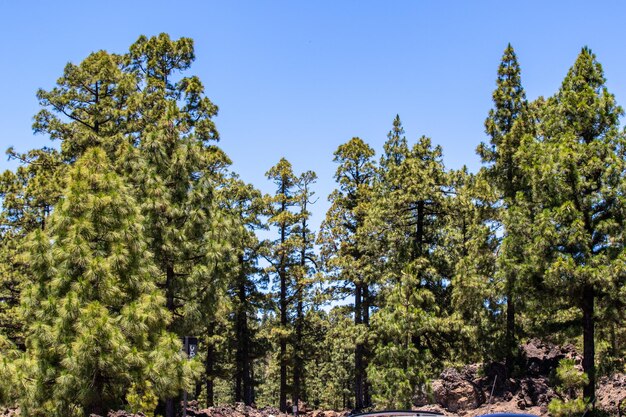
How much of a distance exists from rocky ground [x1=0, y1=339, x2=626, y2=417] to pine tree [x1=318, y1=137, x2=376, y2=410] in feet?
22.4

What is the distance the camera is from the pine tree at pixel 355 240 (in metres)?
36.4

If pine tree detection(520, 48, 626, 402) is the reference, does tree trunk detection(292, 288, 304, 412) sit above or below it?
below

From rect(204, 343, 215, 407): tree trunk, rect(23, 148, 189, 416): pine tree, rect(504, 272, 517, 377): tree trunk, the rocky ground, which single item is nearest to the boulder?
the rocky ground

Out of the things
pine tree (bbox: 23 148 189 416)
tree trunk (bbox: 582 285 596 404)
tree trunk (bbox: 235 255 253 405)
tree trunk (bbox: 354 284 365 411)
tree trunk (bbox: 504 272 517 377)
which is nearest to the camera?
pine tree (bbox: 23 148 189 416)

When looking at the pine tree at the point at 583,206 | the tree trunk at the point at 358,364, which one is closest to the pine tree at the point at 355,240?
the tree trunk at the point at 358,364

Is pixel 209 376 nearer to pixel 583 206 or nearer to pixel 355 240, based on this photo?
pixel 355 240

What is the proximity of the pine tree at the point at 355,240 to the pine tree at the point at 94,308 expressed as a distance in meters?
19.6

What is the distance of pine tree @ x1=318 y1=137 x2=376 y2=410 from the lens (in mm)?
36406

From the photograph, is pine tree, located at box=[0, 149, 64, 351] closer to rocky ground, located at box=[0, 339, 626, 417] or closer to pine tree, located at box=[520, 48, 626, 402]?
rocky ground, located at box=[0, 339, 626, 417]

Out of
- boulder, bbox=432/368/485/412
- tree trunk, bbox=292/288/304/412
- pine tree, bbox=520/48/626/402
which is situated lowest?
boulder, bbox=432/368/485/412

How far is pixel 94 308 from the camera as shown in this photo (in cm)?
1513

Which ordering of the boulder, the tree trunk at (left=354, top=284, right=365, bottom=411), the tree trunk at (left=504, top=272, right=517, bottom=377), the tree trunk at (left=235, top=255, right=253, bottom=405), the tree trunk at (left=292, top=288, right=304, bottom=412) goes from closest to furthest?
the tree trunk at (left=504, top=272, right=517, bottom=377) < the boulder < the tree trunk at (left=354, top=284, right=365, bottom=411) < the tree trunk at (left=292, top=288, right=304, bottom=412) < the tree trunk at (left=235, top=255, right=253, bottom=405)

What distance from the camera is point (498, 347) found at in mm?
27250

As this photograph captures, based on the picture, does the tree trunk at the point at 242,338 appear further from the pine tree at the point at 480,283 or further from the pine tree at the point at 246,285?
the pine tree at the point at 480,283
